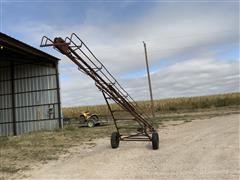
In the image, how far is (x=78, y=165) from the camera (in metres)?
11.9

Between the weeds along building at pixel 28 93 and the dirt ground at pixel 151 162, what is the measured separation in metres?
12.8

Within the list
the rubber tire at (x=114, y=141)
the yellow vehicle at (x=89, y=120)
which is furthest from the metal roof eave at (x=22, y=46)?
the rubber tire at (x=114, y=141)

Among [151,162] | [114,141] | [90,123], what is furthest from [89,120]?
[151,162]

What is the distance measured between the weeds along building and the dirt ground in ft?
42.0

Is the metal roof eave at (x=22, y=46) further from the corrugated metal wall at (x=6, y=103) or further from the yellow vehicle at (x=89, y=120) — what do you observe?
the yellow vehicle at (x=89, y=120)

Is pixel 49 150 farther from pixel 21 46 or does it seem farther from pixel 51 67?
pixel 51 67

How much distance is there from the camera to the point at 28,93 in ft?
94.9

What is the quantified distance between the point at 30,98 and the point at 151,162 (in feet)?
61.9

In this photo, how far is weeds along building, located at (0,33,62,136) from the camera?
2802 centimetres

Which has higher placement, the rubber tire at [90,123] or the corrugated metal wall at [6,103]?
the corrugated metal wall at [6,103]

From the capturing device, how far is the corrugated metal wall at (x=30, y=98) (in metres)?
28.2

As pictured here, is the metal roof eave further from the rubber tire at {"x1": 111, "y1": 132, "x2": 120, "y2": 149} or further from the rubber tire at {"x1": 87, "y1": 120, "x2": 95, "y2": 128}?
the rubber tire at {"x1": 111, "y1": 132, "x2": 120, "y2": 149}

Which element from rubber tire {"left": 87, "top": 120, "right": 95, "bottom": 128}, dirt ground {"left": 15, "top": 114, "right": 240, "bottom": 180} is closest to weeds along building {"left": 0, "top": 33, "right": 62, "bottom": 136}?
rubber tire {"left": 87, "top": 120, "right": 95, "bottom": 128}

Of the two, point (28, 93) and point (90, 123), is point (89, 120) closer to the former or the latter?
point (90, 123)
